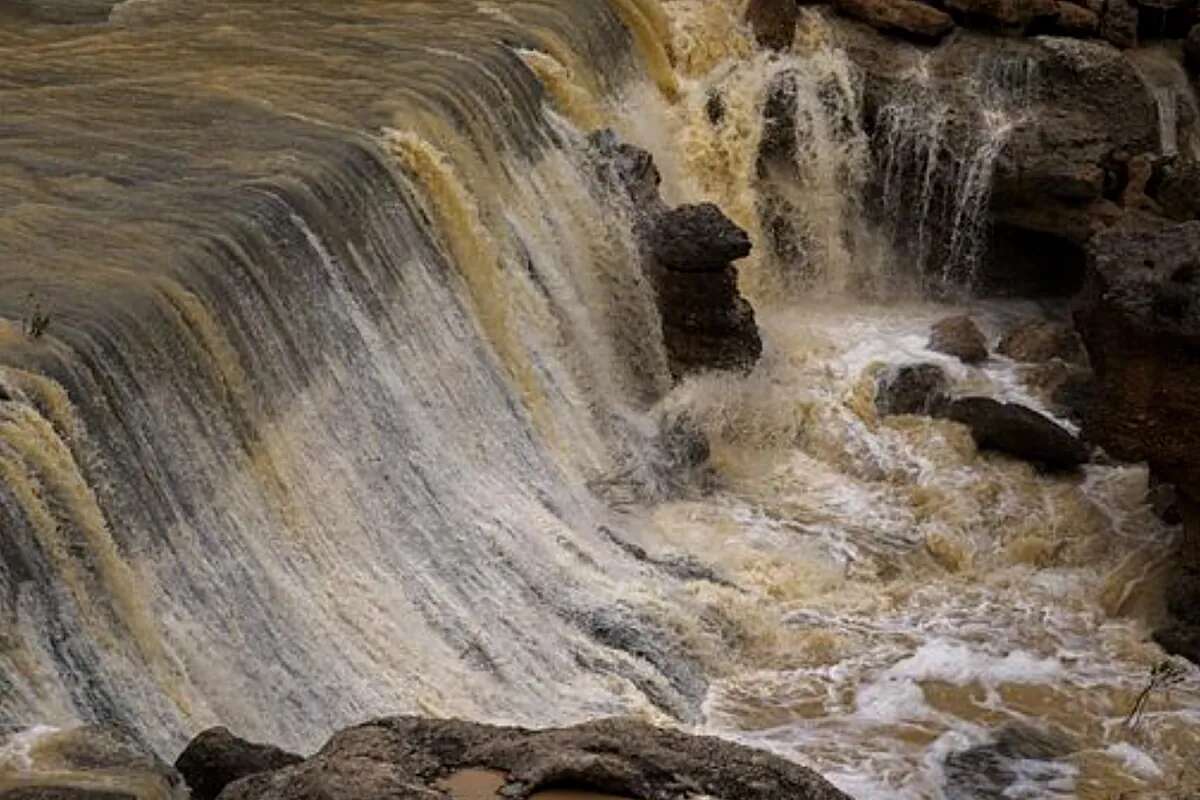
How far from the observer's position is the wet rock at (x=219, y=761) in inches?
316

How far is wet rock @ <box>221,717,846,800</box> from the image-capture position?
21.2 ft

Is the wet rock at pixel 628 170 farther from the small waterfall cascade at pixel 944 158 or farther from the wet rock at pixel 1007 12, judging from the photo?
the wet rock at pixel 1007 12

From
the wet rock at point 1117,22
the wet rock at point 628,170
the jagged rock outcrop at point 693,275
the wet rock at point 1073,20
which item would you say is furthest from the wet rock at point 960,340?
the wet rock at point 1117,22

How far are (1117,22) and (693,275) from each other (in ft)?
20.4

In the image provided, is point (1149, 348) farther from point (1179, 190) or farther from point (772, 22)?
point (772, 22)

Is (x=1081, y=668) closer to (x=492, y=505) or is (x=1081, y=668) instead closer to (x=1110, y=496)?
(x=1110, y=496)

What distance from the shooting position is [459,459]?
501 inches

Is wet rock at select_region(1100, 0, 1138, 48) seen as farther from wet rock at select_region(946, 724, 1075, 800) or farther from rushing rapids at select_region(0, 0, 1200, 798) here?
wet rock at select_region(946, 724, 1075, 800)

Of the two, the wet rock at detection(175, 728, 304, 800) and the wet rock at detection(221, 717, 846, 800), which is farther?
the wet rock at detection(175, 728, 304, 800)

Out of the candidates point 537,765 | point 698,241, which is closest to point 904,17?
point 698,241

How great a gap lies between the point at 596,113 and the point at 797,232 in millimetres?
2951

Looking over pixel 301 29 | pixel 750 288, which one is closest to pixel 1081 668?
pixel 750 288

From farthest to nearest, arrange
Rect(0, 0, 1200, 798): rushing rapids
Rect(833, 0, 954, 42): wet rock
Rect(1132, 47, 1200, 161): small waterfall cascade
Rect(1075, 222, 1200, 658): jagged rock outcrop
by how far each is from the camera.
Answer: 1. Rect(833, 0, 954, 42): wet rock
2. Rect(1132, 47, 1200, 161): small waterfall cascade
3. Rect(1075, 222, 1200, 658): jagged rock outcrop
4. Rect(0, 0, 1200, 798): rushing rapids

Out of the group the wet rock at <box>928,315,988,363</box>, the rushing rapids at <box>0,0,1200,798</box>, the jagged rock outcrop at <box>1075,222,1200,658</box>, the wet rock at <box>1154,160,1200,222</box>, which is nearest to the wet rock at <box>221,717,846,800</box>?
the rushing rapids at <box>0,0,1200,798</box>
